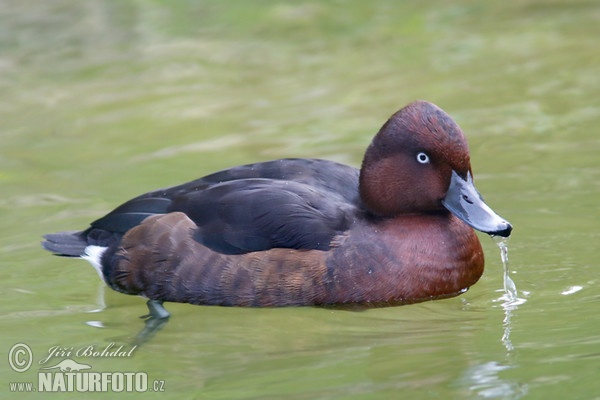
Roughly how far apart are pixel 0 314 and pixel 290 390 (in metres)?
2.09

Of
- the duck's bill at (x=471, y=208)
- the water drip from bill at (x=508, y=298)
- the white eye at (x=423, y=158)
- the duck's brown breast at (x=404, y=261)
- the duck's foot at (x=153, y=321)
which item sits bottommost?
the water drip from bill at (x=508, y=298)

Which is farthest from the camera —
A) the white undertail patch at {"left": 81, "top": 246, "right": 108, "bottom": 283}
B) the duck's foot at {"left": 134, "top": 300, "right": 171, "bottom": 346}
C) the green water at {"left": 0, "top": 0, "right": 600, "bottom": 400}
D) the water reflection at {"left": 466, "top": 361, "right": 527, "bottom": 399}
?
the white undertail patch at {"left": 81, "top": 246, "right": 108, "bottom": 283}

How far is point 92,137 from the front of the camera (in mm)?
9742

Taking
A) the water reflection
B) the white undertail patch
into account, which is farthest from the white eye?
the white undertail patch

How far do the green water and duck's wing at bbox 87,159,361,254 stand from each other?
40 centimetres

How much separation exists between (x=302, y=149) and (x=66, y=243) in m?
2.60

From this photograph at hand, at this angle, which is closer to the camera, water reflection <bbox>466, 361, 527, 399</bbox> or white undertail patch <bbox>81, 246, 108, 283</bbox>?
water reflection <bbox>466, 361, 527, 399</bbox>

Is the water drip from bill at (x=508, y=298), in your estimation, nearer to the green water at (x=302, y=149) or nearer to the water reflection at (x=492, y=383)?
the green water at (x=302, y=149)

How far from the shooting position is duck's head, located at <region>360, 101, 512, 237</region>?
6.42 m

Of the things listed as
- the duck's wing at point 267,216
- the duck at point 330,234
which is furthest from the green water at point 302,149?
the duck's wing at point 267,216

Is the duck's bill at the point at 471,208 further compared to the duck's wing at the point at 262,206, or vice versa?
the duck's wing at the point at 262,206

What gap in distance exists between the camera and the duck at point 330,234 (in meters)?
6.33

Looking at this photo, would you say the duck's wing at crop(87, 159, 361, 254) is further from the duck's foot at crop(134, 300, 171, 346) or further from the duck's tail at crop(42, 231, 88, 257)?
the duck's foot at crop(134, 300, 171, 346)

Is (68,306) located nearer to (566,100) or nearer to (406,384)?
(406,384)
